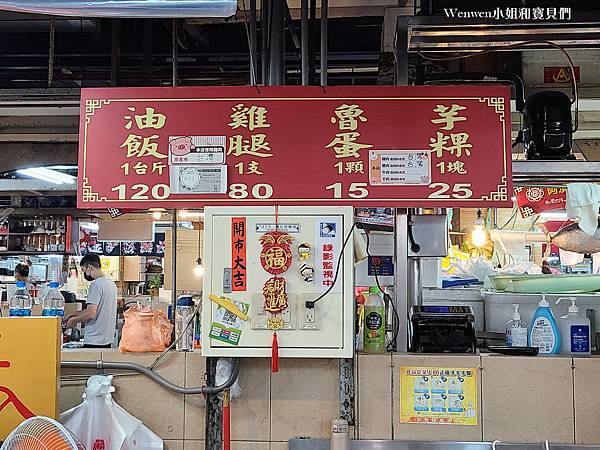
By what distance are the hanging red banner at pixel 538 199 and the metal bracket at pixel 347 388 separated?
10.7 feet

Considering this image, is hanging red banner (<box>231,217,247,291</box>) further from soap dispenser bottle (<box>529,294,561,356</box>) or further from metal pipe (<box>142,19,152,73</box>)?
metal pipe (<box>142,19,152,73</box>)

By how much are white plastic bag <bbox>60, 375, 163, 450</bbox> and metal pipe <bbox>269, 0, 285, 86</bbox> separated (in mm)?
1584

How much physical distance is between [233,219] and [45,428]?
110 centimetres

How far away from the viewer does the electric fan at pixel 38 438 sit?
8.51 ft

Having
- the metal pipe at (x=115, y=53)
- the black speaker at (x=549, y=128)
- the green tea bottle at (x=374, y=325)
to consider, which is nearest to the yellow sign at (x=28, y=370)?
the green tea bottle at (x=374, y=325)

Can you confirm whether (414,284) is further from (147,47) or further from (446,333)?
(147,47)

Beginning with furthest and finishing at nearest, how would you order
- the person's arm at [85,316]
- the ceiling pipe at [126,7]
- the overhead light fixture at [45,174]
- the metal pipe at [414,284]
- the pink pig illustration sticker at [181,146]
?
the overhead light fixture at [45,174], the person's arm at [85,316], the metal pipe at [414,284], the pink pig illustration sticker at [181,146], the ceiling pipe at [126,7]

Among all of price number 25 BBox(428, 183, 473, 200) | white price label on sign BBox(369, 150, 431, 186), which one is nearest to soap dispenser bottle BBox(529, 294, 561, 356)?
price number 25 BBox(428, 183, 473, 200)

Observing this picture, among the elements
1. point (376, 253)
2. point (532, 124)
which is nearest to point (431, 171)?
point (532, 124)

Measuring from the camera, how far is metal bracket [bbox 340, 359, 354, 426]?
3.12 meters

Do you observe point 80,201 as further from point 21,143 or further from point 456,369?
point 21,143

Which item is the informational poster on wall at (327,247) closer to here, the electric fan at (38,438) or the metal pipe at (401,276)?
the metal pipe at (401,276)

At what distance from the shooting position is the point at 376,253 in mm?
6535

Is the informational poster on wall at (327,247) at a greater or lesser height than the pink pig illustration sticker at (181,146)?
lesser
